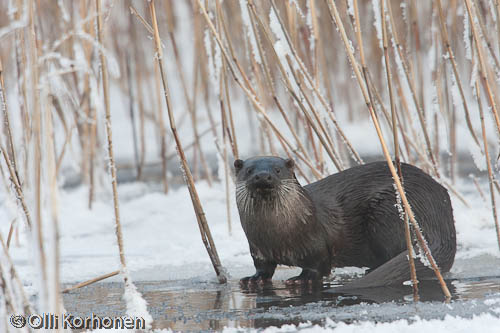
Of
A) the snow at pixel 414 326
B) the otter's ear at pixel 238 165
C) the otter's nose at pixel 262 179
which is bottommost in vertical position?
the snow at pixel 414 326

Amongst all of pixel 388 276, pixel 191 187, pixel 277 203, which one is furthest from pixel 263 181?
pixel 388 276

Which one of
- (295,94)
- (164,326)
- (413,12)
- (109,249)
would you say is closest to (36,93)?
(164,326)

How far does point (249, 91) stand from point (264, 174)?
0.30m

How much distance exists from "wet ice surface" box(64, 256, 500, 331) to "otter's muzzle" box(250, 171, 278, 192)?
34 centimetres

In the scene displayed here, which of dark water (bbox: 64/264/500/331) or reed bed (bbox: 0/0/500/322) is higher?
reed bed (bbox: 0/0/500/322)

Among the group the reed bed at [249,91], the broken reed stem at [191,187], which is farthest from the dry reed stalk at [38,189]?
the broken reed stem at [191,187]

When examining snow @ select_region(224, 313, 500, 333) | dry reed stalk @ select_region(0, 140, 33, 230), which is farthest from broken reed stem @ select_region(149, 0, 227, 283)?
snow @ select_region(224, 313, 500, 333)

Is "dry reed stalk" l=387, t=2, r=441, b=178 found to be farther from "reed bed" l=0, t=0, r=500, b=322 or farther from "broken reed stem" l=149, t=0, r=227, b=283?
"broken reed stem" l=149, t=0, r=227, b=283

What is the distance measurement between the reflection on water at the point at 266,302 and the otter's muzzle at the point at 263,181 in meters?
0.34

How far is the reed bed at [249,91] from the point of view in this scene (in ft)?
4.62

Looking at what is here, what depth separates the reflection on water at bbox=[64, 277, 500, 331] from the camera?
70.3 inches

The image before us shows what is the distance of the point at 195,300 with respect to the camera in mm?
2139

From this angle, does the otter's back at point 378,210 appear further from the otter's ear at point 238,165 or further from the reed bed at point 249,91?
the otter's ear at point 238,165

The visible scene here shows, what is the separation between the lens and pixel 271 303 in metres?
2.06
